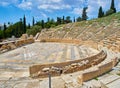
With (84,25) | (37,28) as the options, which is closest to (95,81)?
(84,25)

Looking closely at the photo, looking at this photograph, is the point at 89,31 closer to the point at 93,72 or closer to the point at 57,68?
the point at 57,68

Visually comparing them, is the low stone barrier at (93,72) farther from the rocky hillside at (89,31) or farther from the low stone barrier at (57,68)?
the rocky hillside at (89,31)

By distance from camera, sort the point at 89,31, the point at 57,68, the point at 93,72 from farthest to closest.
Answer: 1. the point at 89,31
2. the point at 57,68
3. the point at 93,72

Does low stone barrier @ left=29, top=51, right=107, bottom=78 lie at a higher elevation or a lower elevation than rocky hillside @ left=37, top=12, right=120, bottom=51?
lower

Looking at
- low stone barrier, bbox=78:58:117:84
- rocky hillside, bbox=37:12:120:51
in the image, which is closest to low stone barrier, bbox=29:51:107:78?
low stone barrier, bbox=78:58:117:84

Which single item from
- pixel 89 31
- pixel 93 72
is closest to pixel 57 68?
pixel 93 72

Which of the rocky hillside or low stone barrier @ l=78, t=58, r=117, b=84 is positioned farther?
the rocky hillside

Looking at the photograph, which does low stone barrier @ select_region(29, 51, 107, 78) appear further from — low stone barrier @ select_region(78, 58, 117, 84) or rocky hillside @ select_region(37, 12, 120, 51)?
rocky hillside @ select_region(37, 12, 120, 51)

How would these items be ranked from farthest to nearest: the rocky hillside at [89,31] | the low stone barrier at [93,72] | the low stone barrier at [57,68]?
the rocky hillside at [89,31]
the low stone barrier at [57,68]
the low stone barrier at [93,72]

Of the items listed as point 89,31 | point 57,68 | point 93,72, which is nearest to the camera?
point 93,72

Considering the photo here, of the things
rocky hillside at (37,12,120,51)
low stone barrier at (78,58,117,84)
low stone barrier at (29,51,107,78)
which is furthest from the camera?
rocky hillside at (37,12,120,51)

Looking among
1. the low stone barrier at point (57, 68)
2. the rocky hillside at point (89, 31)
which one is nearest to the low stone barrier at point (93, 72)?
the low stone barrier at point (57, 68)

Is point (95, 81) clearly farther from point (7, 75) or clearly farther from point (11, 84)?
A: point (7, 75)

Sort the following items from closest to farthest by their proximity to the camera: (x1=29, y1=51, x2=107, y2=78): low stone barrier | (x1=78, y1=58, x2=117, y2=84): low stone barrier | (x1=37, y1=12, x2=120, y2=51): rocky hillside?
(x1=78, y1=58, x2=117, y2=84): low stone barrier
(x1=29, y1=51, x2=107, y2=78): low stone barrier
(x1=37, y1=12, x2=120, y2=51): rocky hillside
